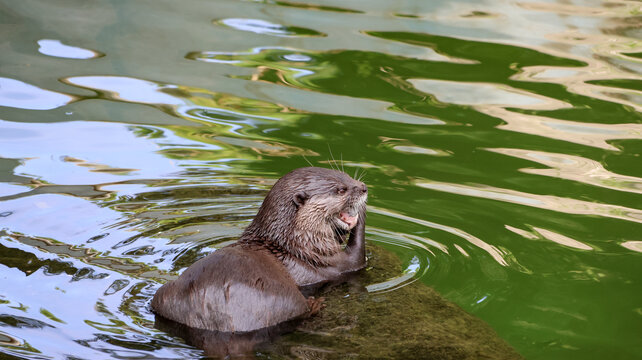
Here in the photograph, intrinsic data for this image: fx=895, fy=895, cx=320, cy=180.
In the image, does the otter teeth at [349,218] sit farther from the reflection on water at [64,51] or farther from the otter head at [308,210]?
the reflection on water at [64,51]

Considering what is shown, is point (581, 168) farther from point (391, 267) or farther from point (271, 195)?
point (271, 195)

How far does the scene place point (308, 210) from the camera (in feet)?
16.8

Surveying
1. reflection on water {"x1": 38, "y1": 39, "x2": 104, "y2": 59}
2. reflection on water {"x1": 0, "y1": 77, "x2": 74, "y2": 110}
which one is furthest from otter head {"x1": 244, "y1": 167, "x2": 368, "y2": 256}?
reflection on water {"x1": 38, "y1": 39, "x2": 104, "y2": 59}

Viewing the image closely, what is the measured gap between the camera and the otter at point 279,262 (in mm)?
3988

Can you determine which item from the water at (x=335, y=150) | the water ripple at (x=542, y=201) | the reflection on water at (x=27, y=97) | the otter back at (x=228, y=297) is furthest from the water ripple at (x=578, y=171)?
the reflection on water at (x=27, y=97)

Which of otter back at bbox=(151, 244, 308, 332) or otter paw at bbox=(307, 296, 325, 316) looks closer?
otter back at bbox=(151, 244, 308, 332)

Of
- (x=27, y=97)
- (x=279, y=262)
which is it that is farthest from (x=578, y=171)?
(x=27, y=97)

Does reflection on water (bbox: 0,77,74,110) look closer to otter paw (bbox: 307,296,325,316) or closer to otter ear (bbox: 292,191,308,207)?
otter ear (bbox: 292,191,308,207)

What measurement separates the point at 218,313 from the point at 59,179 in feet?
8.96

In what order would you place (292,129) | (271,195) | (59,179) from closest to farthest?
(271,195), (59,179), (292,129)

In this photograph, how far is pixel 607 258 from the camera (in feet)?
17.3

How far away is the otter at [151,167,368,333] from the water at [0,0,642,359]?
0.18 meters

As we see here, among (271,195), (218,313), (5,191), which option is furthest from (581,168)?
(5,191)

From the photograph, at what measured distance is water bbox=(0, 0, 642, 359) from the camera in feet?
15.0
